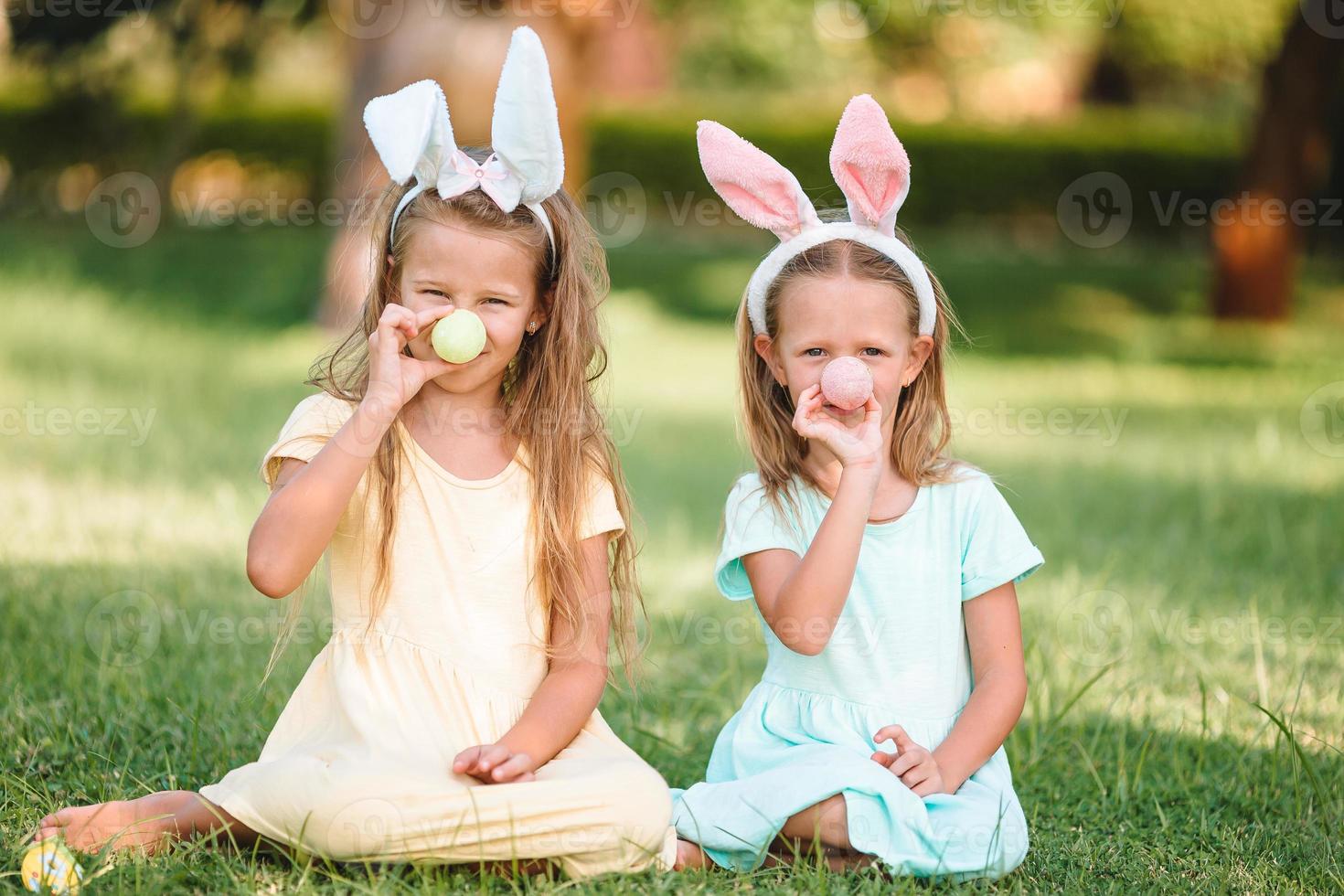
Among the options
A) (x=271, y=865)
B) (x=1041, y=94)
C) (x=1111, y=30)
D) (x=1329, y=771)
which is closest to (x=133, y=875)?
(x=271, y=865)

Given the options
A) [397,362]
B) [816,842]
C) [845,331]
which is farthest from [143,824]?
[845,331]

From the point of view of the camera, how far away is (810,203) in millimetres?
2629

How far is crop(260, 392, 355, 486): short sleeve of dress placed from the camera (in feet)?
7.80

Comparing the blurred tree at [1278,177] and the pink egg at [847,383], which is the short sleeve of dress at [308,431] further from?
the blurred tree at [1278,177]

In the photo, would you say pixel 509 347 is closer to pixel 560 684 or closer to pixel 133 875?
pixel 560 684

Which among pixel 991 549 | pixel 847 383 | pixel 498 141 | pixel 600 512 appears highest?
pixel 498 141

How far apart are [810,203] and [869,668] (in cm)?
87

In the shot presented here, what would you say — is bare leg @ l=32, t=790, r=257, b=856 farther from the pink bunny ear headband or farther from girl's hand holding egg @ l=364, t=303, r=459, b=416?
the pink bunny ear headband

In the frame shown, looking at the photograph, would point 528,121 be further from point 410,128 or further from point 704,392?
point 704,392

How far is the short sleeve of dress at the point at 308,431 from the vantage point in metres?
2.38

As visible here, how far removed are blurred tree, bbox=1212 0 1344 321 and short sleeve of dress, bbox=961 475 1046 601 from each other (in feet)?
31.1

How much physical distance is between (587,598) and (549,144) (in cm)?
80

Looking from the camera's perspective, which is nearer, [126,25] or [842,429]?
[842,429]

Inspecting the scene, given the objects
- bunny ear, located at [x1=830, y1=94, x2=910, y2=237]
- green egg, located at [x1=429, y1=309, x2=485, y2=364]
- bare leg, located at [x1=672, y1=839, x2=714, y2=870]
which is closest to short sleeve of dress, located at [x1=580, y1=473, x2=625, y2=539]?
green egg, located at [x1=429, y1=309, x2=485, y2=364]
